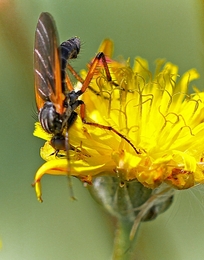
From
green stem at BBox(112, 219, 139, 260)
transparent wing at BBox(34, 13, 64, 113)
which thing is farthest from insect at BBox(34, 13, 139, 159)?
green stem at BBox(112, 219, 139, 260)

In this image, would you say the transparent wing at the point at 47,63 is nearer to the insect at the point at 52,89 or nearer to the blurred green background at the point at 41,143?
the insect at the point at 52,89

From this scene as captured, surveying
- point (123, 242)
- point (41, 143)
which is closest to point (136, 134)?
point (123, 242)

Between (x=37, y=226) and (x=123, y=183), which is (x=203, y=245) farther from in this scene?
(x=123, y=183)

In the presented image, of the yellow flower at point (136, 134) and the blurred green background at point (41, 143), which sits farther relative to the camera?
the blurred green background at point (41, 143)

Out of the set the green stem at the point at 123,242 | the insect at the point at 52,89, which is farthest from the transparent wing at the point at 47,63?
the green stem at the point at 123,242

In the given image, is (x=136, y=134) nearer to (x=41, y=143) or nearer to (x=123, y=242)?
(x=123, y=242)

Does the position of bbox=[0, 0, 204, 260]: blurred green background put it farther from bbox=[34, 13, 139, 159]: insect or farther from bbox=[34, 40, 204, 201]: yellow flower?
bbox=[34, 13, 139, 159]: insect

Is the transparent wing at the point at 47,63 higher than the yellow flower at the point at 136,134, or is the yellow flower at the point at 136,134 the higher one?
the transparent wing at the point at 47,63
